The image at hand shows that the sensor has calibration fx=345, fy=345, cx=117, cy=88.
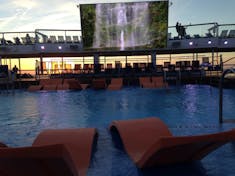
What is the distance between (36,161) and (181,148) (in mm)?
1808

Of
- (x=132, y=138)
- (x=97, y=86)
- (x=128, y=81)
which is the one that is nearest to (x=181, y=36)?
(x=128, y=81)

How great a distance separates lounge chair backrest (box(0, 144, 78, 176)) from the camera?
2.98 m

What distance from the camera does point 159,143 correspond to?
3.80 meters

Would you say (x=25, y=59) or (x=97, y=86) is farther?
(x=25, y=59)

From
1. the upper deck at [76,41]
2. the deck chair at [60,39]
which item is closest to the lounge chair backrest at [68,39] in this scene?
the upper deck at [76,41]

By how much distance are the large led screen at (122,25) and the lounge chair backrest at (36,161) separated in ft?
73.3

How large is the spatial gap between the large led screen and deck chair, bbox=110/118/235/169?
1919cm

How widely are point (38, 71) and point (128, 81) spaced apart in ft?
22.6

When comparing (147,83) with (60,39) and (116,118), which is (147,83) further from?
(116,118)

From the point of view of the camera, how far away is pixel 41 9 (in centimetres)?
2806

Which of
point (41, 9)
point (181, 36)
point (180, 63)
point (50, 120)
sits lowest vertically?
point (50, 120)

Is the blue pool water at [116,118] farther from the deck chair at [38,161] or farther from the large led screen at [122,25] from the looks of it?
the large led screen at [122,25]

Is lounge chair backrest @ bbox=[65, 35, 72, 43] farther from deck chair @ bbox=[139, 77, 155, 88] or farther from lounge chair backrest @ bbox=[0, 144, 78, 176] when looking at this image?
lounge chair backrest @ bbox=[0, 144, 78, 176]

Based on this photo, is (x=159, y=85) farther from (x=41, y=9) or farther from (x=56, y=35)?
(x=41, y=9)
